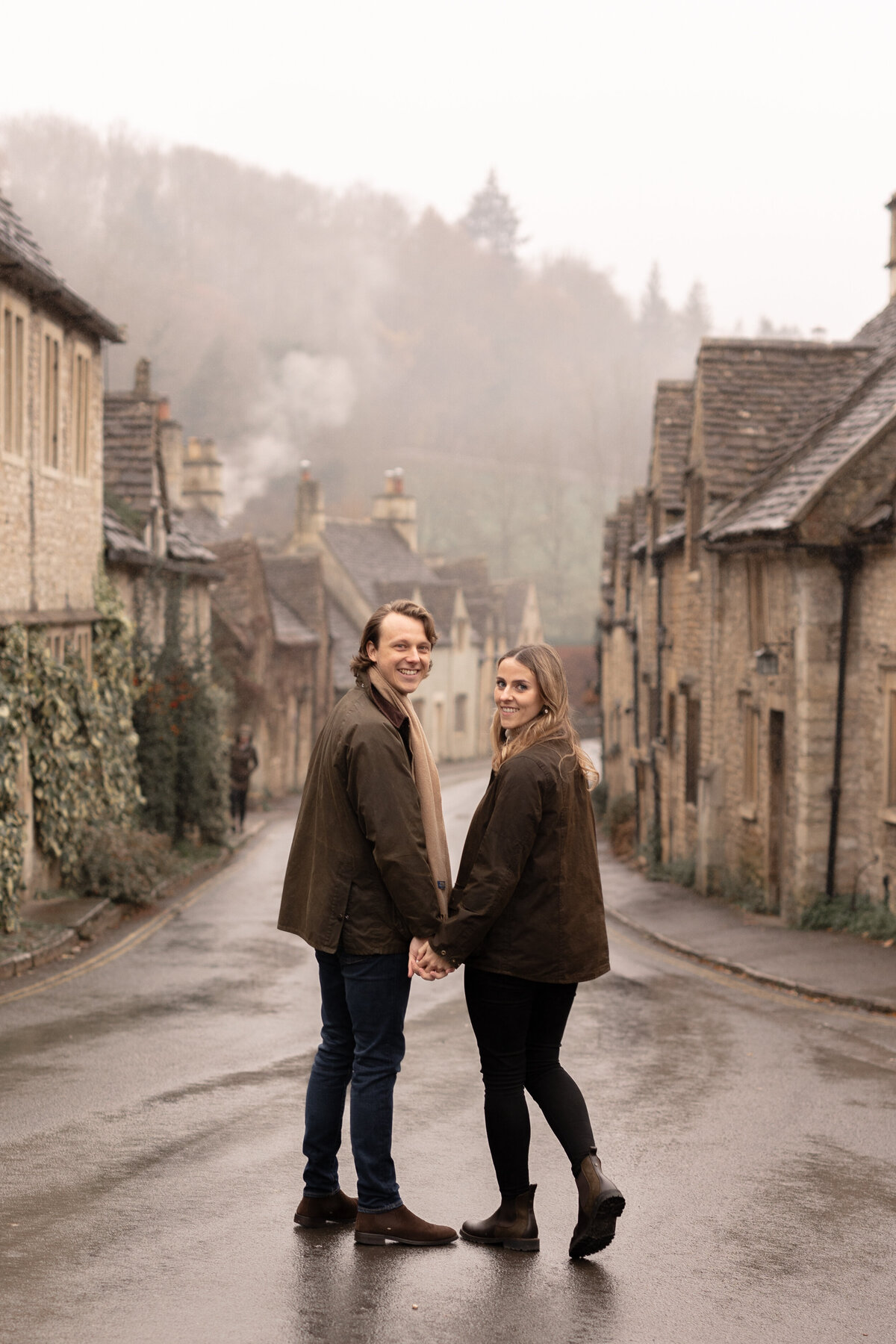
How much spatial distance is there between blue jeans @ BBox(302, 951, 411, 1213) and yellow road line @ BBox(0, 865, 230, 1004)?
6.40 metres

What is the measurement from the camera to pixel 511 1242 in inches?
214

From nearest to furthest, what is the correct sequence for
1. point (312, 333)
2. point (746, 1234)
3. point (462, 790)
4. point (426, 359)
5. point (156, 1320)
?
point (156, 1320), point (746, 1234), point (462, 790), point (312, 333), point (426, 359)

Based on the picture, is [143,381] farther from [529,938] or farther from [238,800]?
[529,938]

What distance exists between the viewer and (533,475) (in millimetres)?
101312

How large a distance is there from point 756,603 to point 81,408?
8.86 m

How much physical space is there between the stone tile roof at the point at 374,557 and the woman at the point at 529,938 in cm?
4890

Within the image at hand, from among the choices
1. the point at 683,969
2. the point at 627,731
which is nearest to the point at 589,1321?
the point at 683,969

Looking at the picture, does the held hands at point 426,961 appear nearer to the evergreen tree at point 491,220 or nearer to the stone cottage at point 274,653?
the stone cottage at point 274,653

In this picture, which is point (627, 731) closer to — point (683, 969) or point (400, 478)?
point (683, 969)

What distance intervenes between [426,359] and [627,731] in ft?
258

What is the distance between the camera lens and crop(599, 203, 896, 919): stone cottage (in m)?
16.3

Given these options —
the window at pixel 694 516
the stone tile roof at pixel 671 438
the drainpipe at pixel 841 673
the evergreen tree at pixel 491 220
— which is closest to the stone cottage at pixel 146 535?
the window at pixel 694 516

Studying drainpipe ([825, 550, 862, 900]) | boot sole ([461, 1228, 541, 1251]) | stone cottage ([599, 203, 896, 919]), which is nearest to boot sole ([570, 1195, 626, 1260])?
boot sole ([461, 1228, 541, 1251])

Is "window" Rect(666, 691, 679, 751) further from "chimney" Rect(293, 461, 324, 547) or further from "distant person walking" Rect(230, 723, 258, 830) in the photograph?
"chimney" Rect(293, 461, 324, 547)
